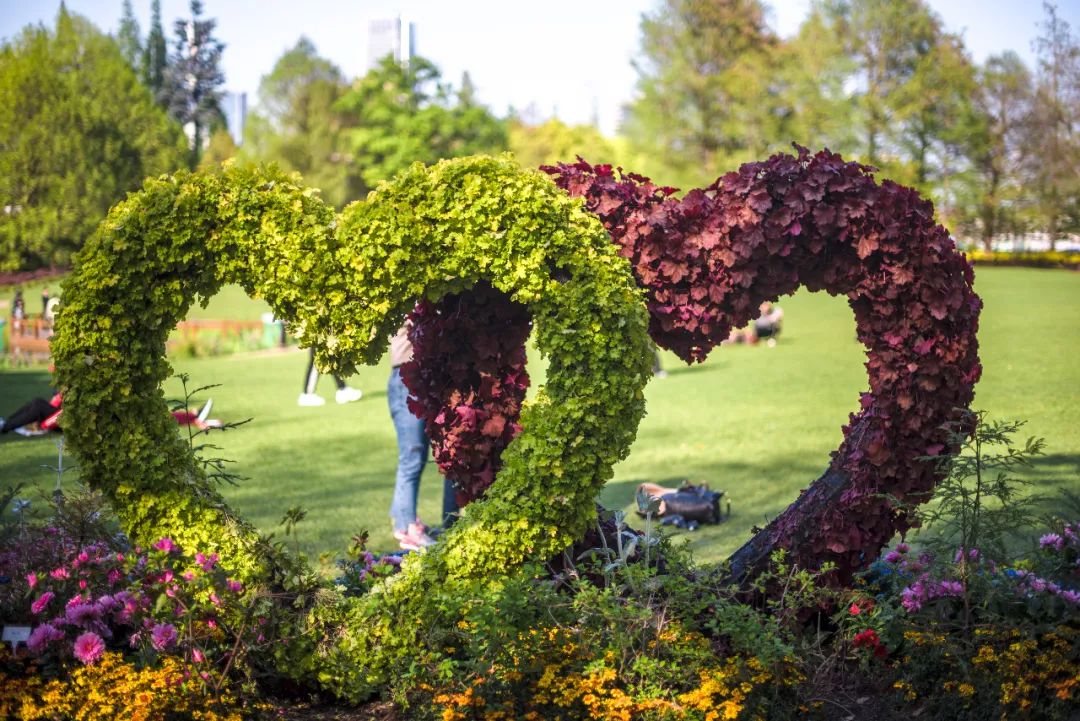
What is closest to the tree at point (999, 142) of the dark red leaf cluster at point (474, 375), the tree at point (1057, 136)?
the tree at point (1057, 136)

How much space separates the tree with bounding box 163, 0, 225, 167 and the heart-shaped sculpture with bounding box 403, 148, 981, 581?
19724mm

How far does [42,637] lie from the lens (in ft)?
14.6

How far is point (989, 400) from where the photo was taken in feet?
52.5

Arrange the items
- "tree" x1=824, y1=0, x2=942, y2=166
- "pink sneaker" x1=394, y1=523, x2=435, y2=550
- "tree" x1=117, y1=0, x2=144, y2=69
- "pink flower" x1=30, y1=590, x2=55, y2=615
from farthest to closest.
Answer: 1. "tree" x1=824, y1=0, x2=942, y2=166
2. "tree" x1=117, y1=0, x2=144, y2=69
3. "pink sneaker" x1=394, y1=523, x2=435, y2=550
4. "pink flower" x1=30, y1=590, x2=55, y2=615

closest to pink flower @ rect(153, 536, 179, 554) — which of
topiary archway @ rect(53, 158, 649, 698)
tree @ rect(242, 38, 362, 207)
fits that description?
topiary archway @ rect(53, 158, 649, 698)

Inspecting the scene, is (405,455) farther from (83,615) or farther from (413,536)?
(83,615)

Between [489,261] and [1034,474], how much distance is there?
24.4 ft

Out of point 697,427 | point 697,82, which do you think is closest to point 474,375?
point 697,427

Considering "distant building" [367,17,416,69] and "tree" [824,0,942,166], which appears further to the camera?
"distant building" [367,17,416,69]

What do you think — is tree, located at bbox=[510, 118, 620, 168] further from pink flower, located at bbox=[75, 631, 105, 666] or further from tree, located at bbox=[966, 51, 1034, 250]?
pink flower, located at bbox=[75, 631, 105, 666]

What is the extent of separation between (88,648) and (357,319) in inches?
69.4

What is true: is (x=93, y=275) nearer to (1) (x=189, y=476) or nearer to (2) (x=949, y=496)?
(1) (x=189, y=476)

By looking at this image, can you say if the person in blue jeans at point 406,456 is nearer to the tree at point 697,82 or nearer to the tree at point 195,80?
the tree at point 195,80

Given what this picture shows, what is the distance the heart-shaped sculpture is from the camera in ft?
17.3
